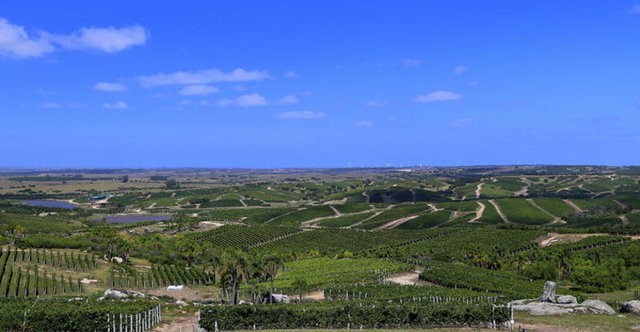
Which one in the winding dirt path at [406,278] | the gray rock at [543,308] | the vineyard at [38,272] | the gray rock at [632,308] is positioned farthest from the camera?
the winding dirt path at [406,278]

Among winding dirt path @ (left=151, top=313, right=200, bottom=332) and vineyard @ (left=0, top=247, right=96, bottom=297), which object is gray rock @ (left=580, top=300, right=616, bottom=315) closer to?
winding dirt path @ (left=151, top=313, right=200, bottom=332)

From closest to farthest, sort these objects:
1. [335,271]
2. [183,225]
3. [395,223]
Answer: [335,271] → [183,225] → [395,223]

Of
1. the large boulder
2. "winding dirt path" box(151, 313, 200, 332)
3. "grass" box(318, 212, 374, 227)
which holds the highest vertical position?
the large boulder

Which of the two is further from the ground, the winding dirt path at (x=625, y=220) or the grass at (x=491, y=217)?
the winding dirt path at (x=625, y=220)

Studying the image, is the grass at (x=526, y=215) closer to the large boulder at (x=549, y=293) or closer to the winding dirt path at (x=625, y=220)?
the winding dirt path at (x=625, y=220)

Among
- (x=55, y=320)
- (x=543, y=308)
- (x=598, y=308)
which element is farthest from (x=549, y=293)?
(x=55, y=320)

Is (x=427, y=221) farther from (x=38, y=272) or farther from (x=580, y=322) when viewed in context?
(x=580, y=322)

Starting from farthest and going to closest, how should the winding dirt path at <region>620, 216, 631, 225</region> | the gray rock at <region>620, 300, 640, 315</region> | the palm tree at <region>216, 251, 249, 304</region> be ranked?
the winding dirt path at <region>620, 216, 631, 225</region> < the palm tree at <region>216, 251, 249, 304</region> < the gray rock at <region>620, 300, 640, 315</region>

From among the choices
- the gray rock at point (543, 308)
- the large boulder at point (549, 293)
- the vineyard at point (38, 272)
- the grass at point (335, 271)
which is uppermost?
the large boulder at point (549, 293)

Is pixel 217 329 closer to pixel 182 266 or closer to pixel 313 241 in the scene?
pixel 182 266

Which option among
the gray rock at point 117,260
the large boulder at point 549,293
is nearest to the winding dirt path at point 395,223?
the gray rock at point 117,260

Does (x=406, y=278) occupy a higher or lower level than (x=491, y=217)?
lower

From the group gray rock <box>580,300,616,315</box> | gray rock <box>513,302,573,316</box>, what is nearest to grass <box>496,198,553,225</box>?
gray rock <box>580,300,616,315</box>

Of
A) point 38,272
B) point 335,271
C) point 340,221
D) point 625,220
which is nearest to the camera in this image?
point 38,272
